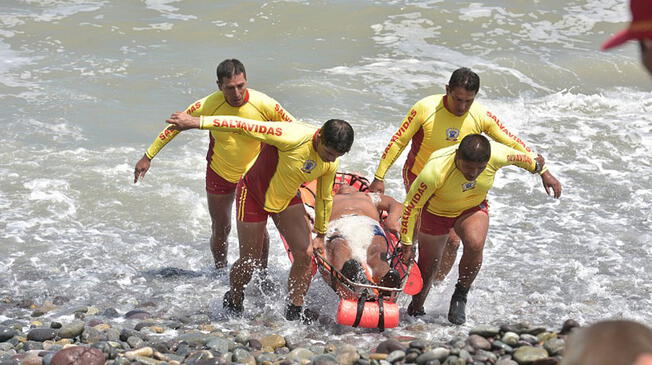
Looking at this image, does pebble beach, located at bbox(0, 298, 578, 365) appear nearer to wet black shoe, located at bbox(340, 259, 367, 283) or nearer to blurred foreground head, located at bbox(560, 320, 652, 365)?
wet black shoe, located at bbox(340, 259, 367, 283)

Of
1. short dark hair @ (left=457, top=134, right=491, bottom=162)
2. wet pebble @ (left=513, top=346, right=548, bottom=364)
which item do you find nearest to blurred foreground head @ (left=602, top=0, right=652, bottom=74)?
wet pebble @ (left=513, top=346, right=548, bottom=364)

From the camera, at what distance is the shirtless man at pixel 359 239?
298 inches

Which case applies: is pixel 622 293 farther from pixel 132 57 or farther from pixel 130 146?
pixel 132 57

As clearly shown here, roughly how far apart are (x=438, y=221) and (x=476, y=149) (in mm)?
985

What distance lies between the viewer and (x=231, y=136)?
7836 millimetres

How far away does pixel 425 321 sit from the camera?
7766mm

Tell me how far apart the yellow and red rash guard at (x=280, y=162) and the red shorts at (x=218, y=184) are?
90 cm

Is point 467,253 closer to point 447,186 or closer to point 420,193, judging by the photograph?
point 447,186

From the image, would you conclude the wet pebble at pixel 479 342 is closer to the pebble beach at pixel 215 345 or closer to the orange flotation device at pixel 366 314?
the pebble beach at pixel 215 345

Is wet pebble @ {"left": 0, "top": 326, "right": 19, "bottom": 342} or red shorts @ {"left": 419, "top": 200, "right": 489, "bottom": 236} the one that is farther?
red shorts @ {"left": 419, "top": 200, "right": 489, "bottom": 236}

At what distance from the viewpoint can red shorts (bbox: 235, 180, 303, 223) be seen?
279 inches

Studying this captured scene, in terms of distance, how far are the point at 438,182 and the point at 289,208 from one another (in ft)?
3.96

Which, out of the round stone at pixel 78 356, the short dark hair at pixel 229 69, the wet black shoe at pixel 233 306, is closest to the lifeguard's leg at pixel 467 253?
the wet black shoe at pixel 233 306

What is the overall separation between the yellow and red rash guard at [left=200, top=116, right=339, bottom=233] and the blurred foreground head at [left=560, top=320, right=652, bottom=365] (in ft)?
15.5
